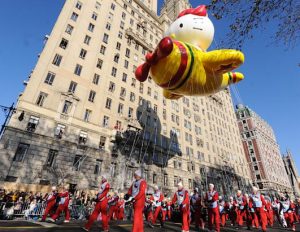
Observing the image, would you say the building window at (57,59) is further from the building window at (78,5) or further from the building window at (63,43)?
the building window at (78,5)

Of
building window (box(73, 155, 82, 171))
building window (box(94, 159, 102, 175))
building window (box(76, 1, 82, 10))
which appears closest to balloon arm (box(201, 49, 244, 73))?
building window (box(73, 155, 82, 171))

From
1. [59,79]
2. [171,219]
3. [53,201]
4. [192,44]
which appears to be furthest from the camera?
[59,79]

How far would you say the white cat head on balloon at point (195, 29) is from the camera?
→ 591 centimetres

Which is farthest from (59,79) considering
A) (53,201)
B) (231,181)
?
(231,181)

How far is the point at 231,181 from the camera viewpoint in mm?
39406

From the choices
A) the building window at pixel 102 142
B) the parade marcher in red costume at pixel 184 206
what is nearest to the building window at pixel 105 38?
the building window at pixel 102 142

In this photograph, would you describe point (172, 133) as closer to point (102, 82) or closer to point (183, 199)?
point (102, 82)

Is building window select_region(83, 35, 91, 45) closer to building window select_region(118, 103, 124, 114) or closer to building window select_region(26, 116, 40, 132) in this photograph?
building window select_region(118, 103, 124, 114)

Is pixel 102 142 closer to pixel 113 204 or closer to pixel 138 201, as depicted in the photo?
pixel 113 204

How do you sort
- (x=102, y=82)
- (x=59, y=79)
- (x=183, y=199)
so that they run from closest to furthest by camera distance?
(x=183, y=199) → (x=59, y=79) → (x=102, y=82)

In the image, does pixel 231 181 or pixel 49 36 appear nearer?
pixel 49 36

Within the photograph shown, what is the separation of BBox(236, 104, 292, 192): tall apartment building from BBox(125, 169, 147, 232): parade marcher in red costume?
6358 centimetres

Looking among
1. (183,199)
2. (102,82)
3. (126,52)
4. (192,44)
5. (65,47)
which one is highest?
(126,52)

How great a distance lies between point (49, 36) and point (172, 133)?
2156 cm
